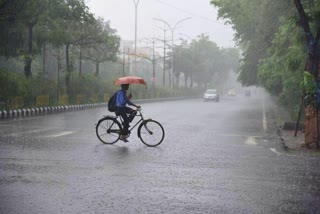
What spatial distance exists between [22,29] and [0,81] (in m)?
6.25

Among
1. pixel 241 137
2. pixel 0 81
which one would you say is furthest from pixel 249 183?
pixel 0 81

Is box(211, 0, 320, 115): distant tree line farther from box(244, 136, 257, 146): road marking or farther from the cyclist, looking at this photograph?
the cyclist

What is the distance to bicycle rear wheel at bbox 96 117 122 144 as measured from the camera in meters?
13.1

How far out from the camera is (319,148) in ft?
40.4

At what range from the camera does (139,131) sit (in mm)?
13023

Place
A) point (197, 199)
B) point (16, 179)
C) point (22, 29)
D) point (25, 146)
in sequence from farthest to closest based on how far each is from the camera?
1. point (22, 29)
2. point (25, 146)
3. point (16, 179)
4. point (197, 199)

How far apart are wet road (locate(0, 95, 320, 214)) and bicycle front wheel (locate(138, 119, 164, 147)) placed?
0.24 m

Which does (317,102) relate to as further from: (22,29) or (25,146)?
(22,29)

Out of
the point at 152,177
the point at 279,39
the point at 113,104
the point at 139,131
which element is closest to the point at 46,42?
the point at 279,39

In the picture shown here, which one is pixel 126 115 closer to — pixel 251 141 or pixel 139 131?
pixel 139 131

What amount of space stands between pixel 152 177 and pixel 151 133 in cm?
478

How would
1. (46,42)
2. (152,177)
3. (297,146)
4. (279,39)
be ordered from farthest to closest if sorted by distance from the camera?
(46,42) < (279,39) < (297,146) < (152,177)

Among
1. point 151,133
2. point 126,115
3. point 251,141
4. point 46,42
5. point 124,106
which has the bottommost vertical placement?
point 251,141

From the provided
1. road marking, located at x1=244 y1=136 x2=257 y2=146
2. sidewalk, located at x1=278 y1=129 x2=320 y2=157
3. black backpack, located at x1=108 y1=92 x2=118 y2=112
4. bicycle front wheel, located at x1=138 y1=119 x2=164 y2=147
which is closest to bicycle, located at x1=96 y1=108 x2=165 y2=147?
bicycle front wheel, located at x1=138 y1=119 x2=164 y2=147
